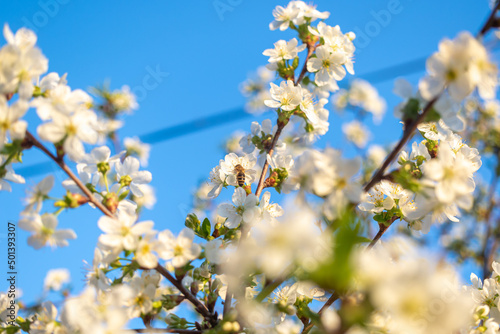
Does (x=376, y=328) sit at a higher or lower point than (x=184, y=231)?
lower

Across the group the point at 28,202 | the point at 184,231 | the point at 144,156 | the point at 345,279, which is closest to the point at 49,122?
the point at 28,202

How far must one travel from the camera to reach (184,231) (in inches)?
59.1

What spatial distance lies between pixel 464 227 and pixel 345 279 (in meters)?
6.67

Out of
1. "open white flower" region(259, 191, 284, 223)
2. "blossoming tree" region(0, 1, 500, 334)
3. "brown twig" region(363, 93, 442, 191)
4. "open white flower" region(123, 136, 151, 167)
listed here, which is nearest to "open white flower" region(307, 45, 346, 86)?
"blossoming tree" region(0, 1, 500, 334)

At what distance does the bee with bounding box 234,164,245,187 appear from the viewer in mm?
2039

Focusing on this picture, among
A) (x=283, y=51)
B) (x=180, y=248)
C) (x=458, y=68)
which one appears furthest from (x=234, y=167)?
(x=458, y=68)

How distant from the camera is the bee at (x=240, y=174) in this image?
2039 millimetres

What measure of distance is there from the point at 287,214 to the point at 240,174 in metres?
1.15

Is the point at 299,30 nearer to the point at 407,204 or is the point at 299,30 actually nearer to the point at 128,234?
the point at 407,204

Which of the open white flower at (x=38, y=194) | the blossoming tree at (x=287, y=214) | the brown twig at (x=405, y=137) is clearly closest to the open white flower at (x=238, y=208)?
the blossoming tree at (x=287, y=214)

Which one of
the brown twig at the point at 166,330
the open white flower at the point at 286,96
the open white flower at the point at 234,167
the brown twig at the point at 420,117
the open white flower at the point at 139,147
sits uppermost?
the open white flower at the point at 139,147

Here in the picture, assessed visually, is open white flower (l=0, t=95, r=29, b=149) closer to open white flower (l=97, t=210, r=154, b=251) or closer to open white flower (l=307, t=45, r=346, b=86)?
open white flower (l=97, t=210, r=154, b=251)

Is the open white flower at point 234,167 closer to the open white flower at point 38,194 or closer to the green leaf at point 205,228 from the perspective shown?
the green leaf at point 205,228

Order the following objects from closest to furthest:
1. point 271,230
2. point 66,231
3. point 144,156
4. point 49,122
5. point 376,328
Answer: point 271,230 < point 376,328 < point 49,122 < point 66,231 < point 144,156
